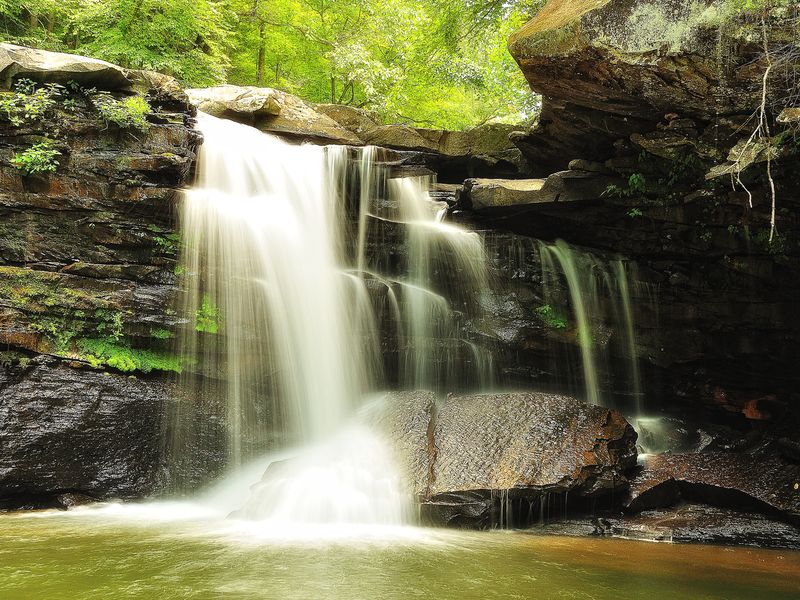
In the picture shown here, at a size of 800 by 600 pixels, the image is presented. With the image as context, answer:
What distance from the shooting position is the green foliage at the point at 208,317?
785 cm

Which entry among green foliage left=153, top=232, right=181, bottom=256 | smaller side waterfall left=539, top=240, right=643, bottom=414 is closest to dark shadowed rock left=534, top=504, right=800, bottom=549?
smaller side waterfall left=539, top=240, right=643, bottom=414

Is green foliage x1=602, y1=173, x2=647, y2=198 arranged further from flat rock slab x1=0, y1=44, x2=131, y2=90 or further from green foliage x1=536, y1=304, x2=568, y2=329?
flat rock slab x1=0, y1=44, x2=131, y2=90

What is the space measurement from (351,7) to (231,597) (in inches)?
711

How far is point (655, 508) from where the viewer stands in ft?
22.2

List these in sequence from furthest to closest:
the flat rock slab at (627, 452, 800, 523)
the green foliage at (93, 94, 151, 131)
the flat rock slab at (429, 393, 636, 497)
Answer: the green foliage at (93, 94, 151, 131), the flat rock slab at (627, 452, 800, 523), the flat rock slab at (429, 393, 636, 497)

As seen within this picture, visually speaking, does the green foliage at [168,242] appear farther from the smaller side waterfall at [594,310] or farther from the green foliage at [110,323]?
the smaller side waterfall at [594,310]

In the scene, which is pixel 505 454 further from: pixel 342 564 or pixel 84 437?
pixel 84 437

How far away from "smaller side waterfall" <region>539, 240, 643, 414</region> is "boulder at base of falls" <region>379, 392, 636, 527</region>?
2090mm

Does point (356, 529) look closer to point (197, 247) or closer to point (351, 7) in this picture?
point (197, 247)

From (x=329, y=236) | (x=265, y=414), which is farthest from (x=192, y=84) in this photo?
(x=265, y=414)

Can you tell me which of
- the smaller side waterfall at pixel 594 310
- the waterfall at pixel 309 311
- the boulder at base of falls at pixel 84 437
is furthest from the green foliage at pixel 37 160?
the smaller side waterfall at pixel 594 310

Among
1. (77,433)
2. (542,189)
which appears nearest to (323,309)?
(77,433)

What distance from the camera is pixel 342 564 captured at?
170 inches

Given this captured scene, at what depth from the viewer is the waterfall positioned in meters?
6.96
